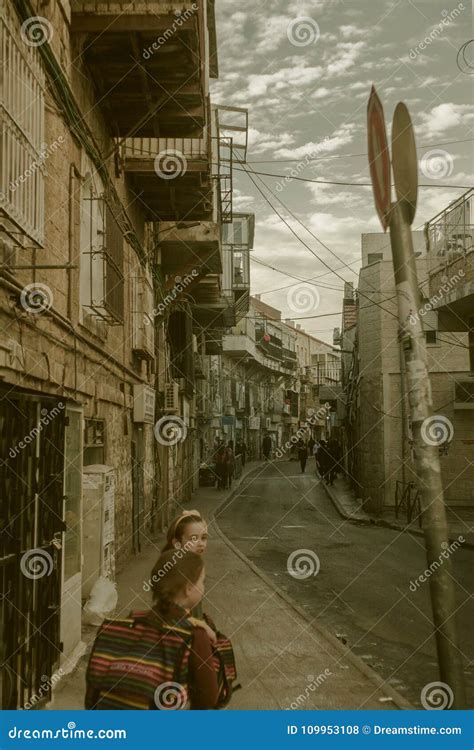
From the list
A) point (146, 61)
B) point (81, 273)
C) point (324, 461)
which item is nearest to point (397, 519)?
point (81, 273)

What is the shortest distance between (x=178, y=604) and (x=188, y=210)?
43.7ft

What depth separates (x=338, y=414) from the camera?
44.1 meters

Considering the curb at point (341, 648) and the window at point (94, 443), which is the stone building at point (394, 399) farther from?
the window at point (94, 443)

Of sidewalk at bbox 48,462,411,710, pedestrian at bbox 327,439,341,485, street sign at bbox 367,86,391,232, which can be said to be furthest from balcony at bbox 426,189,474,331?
pedestrian at bbox 327,439,341,485

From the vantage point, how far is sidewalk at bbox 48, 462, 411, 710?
6332 mm

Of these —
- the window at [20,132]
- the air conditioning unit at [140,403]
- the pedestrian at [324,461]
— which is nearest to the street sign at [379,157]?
the window at [20,132]

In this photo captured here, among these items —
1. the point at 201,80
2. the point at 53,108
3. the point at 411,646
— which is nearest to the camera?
the point at 53,108

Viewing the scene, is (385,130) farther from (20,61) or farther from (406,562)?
(406,562)

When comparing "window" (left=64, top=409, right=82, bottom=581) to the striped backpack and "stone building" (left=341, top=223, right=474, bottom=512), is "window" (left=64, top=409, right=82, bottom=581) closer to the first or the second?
the striped backpack

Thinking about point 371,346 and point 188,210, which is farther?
point 371,346

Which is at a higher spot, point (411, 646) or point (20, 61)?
point (20, 61)

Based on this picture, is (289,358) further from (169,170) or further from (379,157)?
(379,157)

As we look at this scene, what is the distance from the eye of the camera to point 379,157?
129 inches

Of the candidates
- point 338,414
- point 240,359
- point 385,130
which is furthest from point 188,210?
point 240,359
